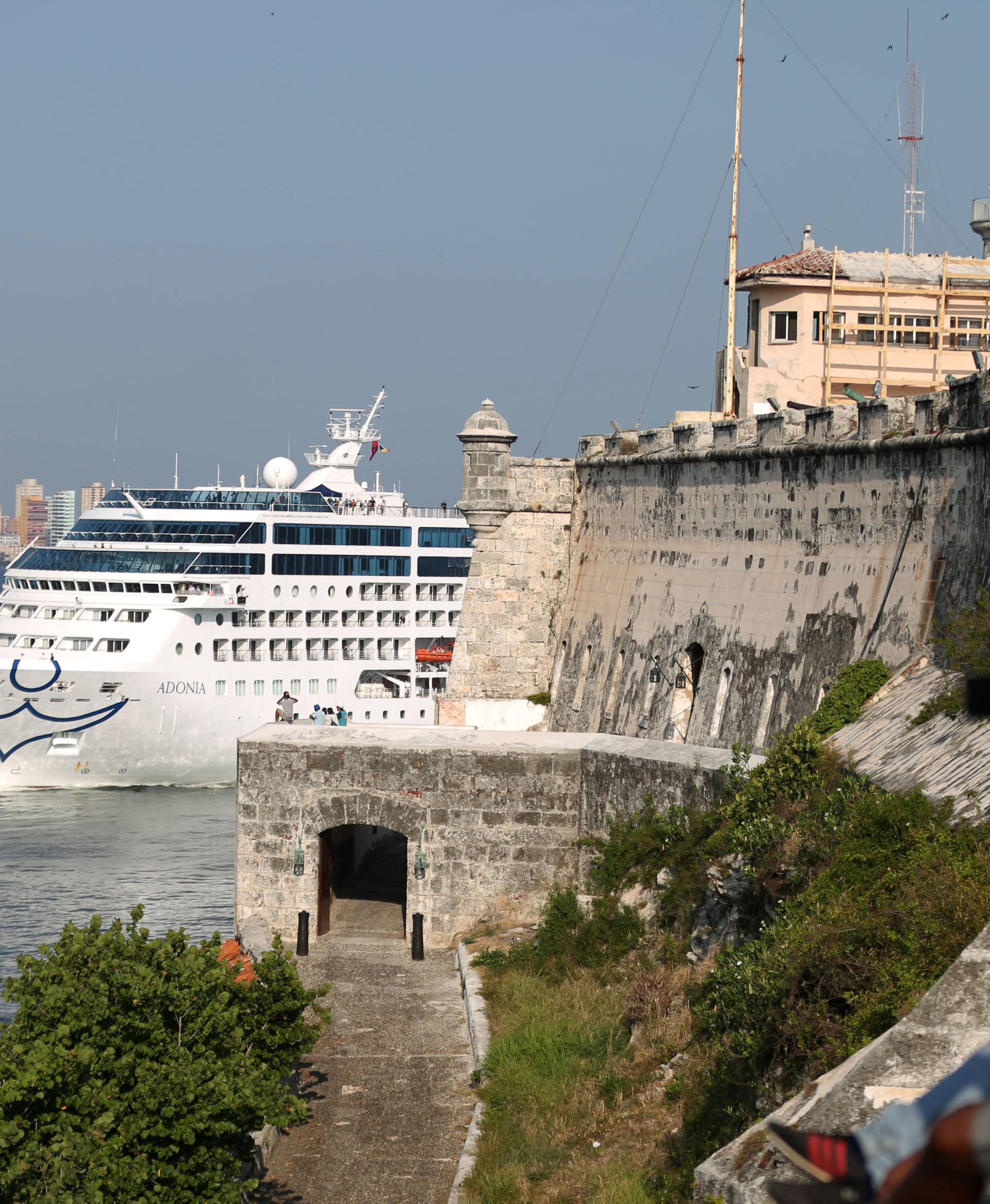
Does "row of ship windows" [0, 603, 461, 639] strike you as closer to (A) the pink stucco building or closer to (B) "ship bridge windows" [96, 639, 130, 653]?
(B) "ship bridge windows" [96, 639, 130, 653]

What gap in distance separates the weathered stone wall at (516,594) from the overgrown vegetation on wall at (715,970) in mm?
8043

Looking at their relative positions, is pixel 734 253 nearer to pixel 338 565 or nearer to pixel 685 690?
pixel 685 690

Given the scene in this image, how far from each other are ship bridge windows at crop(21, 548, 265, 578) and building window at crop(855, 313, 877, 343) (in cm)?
2595

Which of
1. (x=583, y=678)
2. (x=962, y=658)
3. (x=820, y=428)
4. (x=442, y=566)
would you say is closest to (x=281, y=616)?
(x=442, y=566)

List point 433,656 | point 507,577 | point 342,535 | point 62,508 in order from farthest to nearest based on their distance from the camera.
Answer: point 62,508, point 433,656, point 342,535, point 507,577

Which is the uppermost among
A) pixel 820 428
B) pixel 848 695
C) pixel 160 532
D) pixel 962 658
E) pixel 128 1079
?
pixel 820 428

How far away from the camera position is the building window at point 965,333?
26.4m

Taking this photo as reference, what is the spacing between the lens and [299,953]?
17.2 meters

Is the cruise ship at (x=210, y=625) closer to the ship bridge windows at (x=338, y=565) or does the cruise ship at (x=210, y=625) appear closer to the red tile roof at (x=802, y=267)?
the ship bridge windows at (x=338, y=565)

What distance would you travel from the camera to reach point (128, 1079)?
996cm

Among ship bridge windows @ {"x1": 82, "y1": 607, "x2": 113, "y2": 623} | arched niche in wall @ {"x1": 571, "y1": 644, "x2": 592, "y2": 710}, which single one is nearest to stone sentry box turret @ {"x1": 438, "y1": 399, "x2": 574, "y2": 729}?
arched niche in wall @ {"x1": 571, "y1": 644, "x2": 592, "y2": 710}

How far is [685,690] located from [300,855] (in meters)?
5.95

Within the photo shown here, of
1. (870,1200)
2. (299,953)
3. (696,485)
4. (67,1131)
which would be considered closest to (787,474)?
(696,485)

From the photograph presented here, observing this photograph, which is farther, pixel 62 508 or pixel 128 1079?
pixel 62 508
